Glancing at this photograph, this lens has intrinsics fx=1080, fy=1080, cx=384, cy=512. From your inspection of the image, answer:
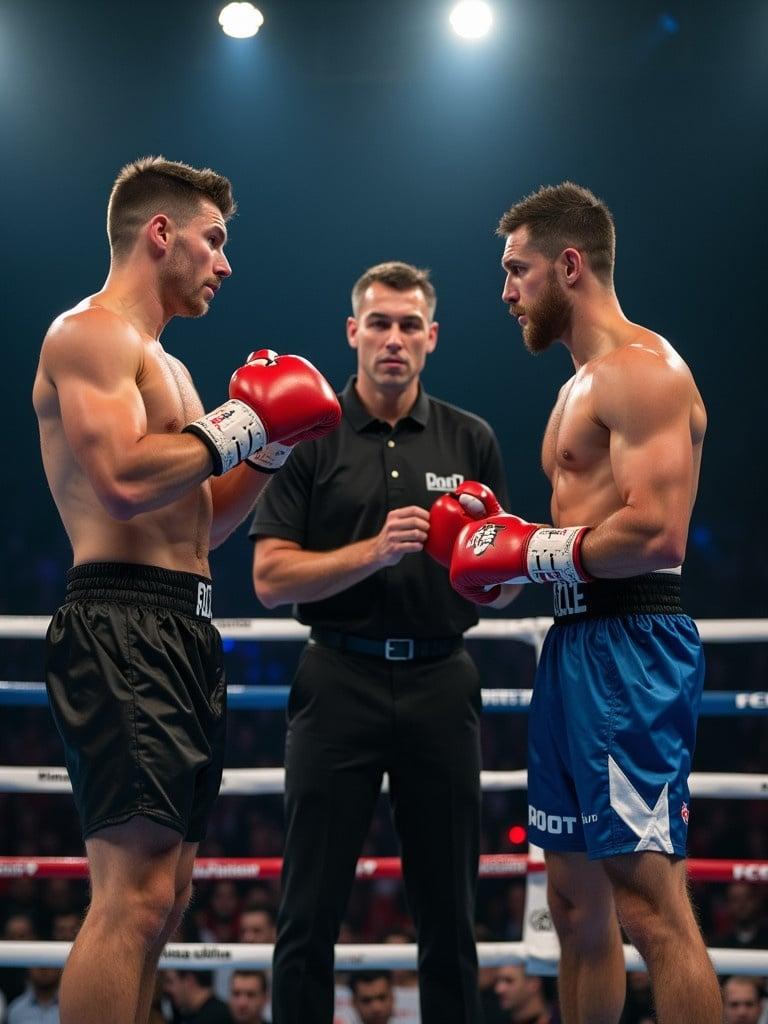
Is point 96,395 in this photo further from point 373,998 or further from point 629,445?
point 373,998

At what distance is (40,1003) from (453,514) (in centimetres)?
232

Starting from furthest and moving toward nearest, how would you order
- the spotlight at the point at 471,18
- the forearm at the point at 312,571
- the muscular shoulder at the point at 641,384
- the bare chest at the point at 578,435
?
the spotlight at the point at 471,18, the forearm at the point at 312,571, the bare chest at the point at 578,435, the muscular shoulder at the point at 641,384

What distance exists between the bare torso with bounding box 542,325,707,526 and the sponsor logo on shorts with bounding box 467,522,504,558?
0.13 meters

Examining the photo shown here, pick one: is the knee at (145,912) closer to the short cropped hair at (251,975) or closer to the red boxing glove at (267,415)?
the red boxing glove at (267,415)

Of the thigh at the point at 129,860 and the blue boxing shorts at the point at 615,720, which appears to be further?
the blue boxing shorts at the point at 615,720

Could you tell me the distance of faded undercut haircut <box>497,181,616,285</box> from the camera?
7.19ft

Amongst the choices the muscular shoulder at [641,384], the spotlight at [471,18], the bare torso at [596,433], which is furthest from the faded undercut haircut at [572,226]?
the spotlight at [471,18]

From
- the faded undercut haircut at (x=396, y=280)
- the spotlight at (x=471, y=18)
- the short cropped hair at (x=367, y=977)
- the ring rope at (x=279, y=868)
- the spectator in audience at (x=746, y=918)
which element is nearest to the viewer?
the ring rope at (x=279, y=868)

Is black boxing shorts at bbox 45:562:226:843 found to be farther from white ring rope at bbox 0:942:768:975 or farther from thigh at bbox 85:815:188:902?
white ring rope at bbox 0:942:768:975

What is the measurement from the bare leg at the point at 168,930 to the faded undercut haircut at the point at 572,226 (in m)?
1.35

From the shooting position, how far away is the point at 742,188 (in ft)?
14.7

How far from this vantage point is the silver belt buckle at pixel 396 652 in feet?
7.63

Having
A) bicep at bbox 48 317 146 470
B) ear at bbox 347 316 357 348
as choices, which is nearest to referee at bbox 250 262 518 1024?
ear at bbox 347 316 357 348

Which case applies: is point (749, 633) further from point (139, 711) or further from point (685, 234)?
point (685, 234)
